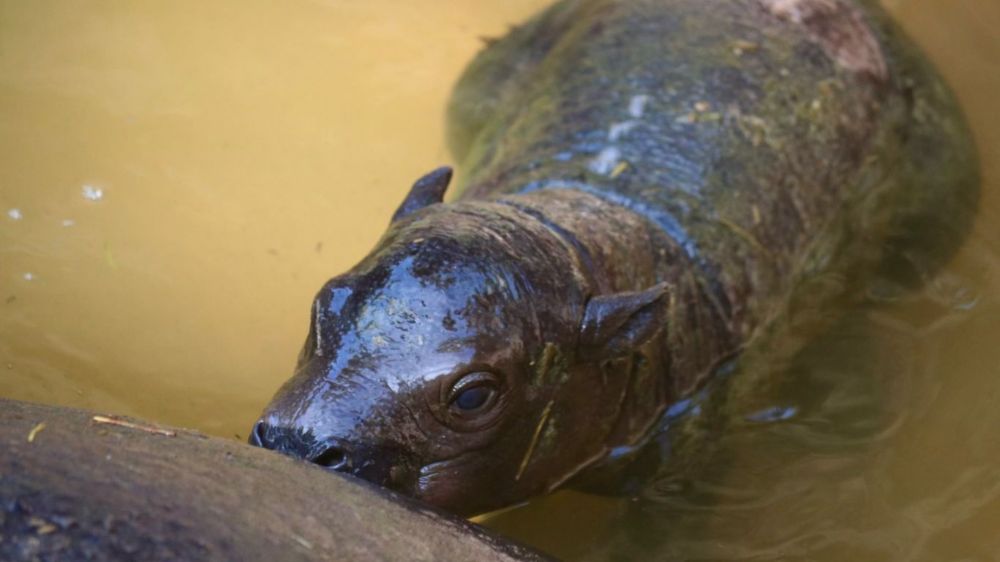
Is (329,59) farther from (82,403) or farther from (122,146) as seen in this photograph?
(82,403)

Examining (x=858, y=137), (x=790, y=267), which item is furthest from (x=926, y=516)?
(x=858, y=137)

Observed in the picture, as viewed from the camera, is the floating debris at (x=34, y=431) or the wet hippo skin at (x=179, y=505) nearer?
the wet hippo skin at (x=179, y=505)

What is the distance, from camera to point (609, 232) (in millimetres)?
5020

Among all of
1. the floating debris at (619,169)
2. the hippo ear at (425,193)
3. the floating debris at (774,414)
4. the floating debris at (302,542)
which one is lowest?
the floating debris at (774,414)

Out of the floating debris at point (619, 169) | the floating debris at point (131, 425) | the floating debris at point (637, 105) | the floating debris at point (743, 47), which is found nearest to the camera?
the floating debris at point (131, 425)

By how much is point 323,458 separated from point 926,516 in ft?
8.98

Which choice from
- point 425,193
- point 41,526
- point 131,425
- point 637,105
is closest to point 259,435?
point 131,425

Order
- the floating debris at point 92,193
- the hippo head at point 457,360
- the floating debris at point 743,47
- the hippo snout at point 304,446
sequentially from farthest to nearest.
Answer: the floating debris at point 92,193 < the floating debris at point 743,47 < the hippo head at point 457,360 < the hippo snout at point 304,446

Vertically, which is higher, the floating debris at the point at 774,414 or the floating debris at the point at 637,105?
the floating debris at the point at 637,105

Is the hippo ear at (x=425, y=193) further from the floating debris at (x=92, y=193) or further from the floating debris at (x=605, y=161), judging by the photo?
the floating debris at (x=92, y=193)

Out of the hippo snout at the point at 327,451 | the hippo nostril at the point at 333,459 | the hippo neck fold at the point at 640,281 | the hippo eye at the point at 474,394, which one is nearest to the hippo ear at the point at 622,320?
the hippo neck fold at the point at 640,281

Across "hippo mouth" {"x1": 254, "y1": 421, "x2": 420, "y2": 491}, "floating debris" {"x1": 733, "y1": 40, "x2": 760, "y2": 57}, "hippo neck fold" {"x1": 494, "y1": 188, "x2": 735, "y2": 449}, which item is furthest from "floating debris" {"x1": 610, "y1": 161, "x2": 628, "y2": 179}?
"hippo mouth" {"x1": 254, "y1": 421, "x2": 420, "y2": 491}

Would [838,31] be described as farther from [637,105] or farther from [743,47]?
[637,105]

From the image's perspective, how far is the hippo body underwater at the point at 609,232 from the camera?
3920 mm
